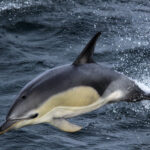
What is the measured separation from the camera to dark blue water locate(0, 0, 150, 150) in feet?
26.5

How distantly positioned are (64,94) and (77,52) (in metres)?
6.19

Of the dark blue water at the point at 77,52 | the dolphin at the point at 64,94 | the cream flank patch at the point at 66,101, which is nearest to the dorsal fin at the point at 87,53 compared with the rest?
the dolphin at the point at 64,94

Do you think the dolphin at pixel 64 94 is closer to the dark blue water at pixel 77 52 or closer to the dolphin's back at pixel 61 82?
the dolphin's back at pixel 61 82

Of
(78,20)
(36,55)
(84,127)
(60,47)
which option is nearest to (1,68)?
(36,55)

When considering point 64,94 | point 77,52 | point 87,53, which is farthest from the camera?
point 77,52

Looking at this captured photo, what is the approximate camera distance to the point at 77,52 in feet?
40.6

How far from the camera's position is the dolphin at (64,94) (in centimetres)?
596

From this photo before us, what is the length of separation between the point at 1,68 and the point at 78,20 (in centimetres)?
452

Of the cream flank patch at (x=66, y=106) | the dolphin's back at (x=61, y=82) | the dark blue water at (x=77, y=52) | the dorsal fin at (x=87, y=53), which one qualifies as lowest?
the dark blue water at (x=77, y=52)

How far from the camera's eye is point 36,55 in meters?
12.1

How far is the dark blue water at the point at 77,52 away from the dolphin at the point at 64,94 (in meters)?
1.41

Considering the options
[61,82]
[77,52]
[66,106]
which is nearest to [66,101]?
[66,106]

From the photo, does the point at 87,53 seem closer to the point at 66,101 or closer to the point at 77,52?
the point at 66,101

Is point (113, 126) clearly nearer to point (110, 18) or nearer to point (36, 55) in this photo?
point (36, 55)
